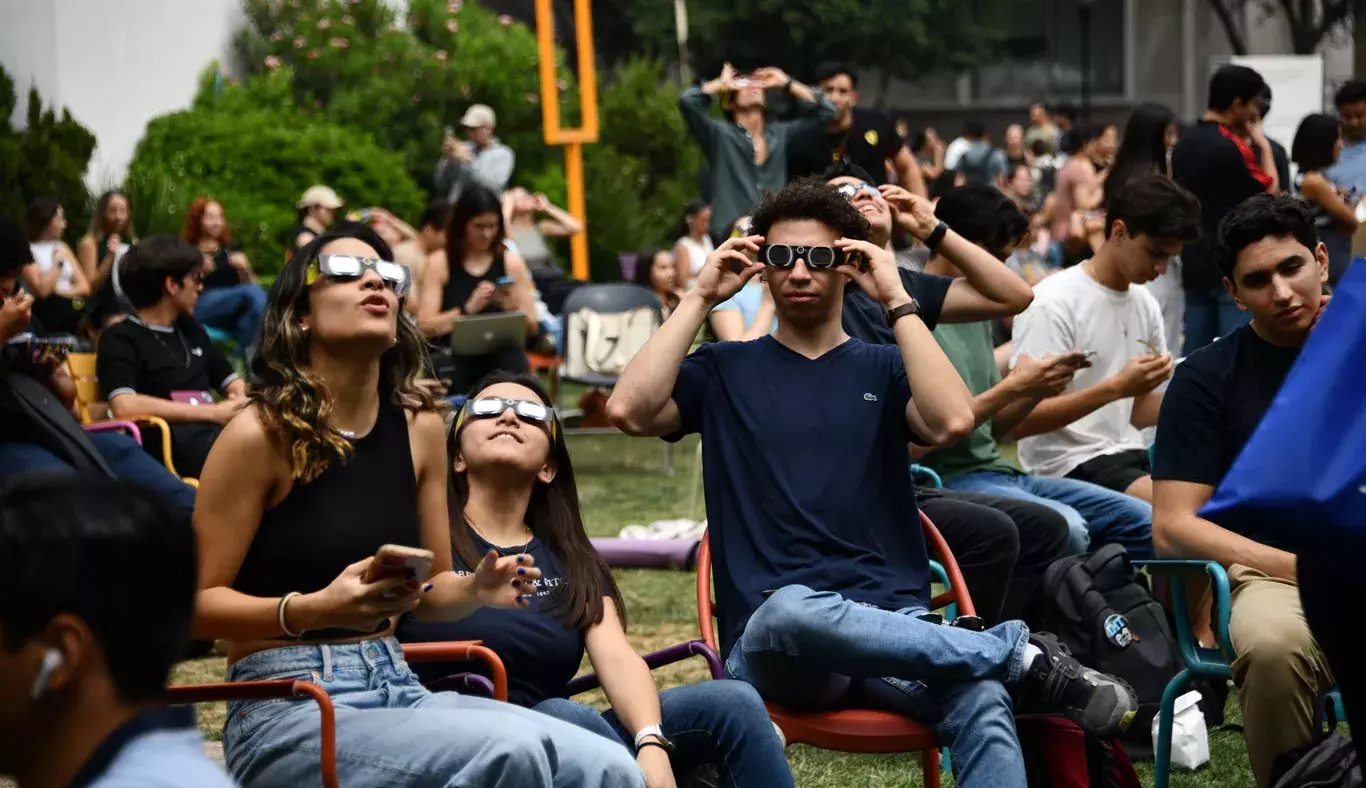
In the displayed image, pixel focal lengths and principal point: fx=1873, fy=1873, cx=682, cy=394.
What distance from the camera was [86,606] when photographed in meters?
2.06

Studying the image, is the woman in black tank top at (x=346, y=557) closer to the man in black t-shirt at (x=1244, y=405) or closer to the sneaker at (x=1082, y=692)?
the sneaker at (x=1082, y=692)

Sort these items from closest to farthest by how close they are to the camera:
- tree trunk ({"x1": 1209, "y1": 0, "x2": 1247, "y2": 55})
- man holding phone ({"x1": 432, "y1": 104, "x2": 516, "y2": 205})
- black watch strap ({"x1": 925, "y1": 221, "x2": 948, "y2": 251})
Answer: black watch strap ({"x1": 925, "y1": 221, "x2": 948, "y2": 251})
man holding phone ({"x1": 432, "y1": 104, "x2": 516, "y2": 205})
tree trunk ({"x1": 1209, "y1": 0, "x2": 1247, "y2": 55})

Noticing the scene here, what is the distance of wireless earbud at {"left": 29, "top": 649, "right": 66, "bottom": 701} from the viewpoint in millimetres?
2055

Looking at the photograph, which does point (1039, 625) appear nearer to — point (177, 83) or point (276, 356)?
point (276, 356)

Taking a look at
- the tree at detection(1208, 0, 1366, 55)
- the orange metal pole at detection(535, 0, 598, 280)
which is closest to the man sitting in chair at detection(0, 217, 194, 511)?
the orange metal pole at detection(535, 0, 598, 280)

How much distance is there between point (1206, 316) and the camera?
8703 millimetres

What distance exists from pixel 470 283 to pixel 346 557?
604 cm

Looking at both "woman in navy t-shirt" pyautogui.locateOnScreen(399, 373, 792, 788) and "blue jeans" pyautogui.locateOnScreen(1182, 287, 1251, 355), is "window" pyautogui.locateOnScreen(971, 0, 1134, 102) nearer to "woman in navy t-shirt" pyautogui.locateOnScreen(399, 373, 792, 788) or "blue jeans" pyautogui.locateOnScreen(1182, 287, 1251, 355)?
"blue jeans" pyautogui.locateOnScreen(1182, 287, 1251, 355)

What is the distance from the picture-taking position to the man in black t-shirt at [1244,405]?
439 cm

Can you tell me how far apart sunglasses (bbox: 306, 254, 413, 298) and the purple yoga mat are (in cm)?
449

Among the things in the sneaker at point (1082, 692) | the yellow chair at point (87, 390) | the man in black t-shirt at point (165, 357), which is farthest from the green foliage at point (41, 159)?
the sneaker at point (1082, 692)

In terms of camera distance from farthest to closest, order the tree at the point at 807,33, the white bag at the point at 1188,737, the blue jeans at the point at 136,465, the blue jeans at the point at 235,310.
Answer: the tree at the point at 807,33 → the blue jeans at the point at 235,310 → the blue jeans at the point at 136,465 → the white bag at the point at 1188,737

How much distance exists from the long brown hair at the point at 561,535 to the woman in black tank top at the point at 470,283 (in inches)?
187

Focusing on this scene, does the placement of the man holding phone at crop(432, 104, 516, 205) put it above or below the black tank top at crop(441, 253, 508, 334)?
above
